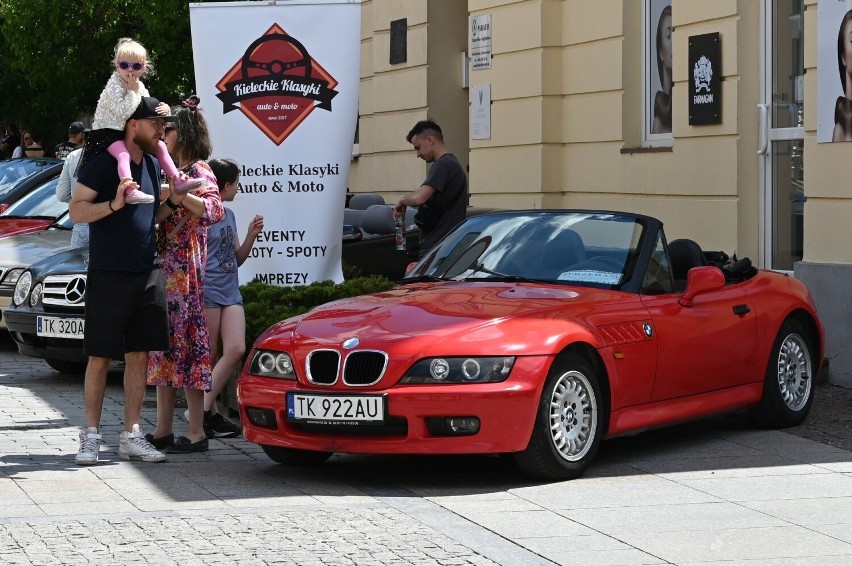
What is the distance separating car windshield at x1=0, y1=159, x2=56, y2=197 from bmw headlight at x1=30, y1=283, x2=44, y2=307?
235 inches

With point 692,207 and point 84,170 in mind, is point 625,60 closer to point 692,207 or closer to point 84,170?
point 692,207

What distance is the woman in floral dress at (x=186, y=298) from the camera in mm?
8531

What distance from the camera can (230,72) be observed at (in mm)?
10633

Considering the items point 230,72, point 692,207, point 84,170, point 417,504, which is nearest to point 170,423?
point 84,170

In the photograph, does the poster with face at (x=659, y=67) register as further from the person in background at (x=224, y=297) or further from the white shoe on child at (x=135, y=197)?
the white shoe on child at (x=135, y=197)

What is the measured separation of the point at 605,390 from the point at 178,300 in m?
2.37

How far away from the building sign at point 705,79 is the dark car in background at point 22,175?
22.2ft

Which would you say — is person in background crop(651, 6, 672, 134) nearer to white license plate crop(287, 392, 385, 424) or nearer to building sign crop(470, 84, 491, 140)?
building sign crop(470, 84, 491, 140)

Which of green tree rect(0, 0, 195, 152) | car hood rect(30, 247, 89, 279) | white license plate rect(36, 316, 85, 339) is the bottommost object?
white license plate rect(36, 316, 85, 339)

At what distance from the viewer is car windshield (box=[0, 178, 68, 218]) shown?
1523 cm

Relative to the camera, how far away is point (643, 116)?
1535 cm

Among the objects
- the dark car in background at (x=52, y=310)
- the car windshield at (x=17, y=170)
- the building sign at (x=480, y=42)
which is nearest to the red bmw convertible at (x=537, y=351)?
the dark car in background at (x=52, y=310)

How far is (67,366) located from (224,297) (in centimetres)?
351

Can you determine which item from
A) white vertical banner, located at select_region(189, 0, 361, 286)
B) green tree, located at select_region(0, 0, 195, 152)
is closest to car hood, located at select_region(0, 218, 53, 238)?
white vertical banner, located at select_region(189, 0, 361, 286)
